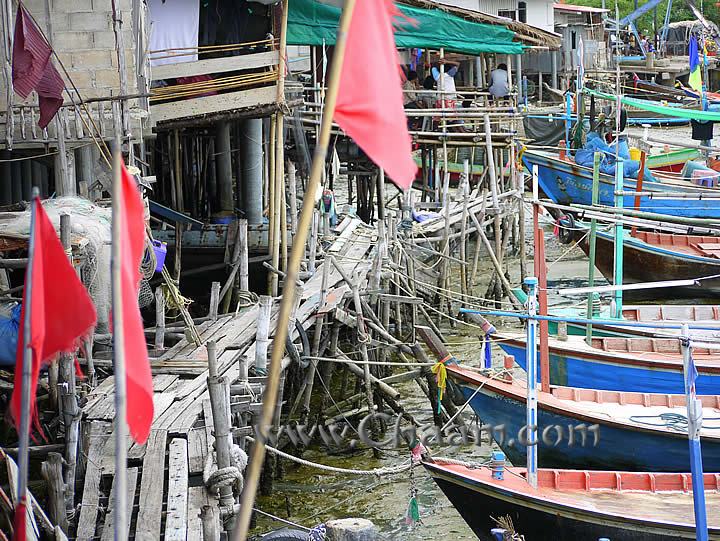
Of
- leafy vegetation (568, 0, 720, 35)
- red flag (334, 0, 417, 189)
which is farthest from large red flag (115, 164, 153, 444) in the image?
leafy vegetation (568, 0, 720, 35)

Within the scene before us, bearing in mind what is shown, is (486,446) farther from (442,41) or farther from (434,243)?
(442,41)

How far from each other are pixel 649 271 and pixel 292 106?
31.6 feet

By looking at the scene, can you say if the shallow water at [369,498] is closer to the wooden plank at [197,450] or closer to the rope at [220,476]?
the wooden plank at [197,450]

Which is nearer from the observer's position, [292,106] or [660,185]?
[292,106]

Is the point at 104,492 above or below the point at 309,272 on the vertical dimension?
below

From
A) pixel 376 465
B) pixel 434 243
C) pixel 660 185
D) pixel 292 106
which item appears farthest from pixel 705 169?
pixel 376 465

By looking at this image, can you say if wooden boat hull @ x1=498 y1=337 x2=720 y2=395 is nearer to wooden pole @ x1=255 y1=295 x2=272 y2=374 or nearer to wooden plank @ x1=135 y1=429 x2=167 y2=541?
wooden pole @ x1=255 y1=295 x2=272 y2=374

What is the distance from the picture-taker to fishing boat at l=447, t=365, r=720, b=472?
11.1 meters

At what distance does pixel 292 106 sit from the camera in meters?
14.9

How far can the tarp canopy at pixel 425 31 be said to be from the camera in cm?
1717

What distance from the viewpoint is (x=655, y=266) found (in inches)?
845

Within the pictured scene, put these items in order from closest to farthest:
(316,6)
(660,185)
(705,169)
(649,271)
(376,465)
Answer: (376,465) < (316,6) < (649,271) < (660,185) < (705,169)

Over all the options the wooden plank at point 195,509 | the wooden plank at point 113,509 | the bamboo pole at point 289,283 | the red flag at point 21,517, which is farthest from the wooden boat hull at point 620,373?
the bamboo pole at point 289,283

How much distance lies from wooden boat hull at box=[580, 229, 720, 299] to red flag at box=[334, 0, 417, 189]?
17.5 m
